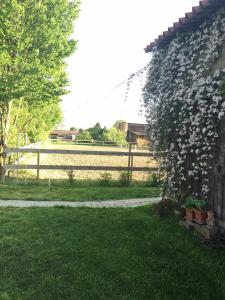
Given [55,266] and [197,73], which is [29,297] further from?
[197,73]

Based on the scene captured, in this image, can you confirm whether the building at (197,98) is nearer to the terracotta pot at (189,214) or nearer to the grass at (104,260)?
the terracotta pot at (189,214)

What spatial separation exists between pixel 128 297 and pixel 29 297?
1.05 metres

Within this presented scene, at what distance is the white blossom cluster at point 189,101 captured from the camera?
559 centimetres

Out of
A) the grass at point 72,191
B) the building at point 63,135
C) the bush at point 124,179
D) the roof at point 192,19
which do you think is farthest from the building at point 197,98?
the building at point 63,135

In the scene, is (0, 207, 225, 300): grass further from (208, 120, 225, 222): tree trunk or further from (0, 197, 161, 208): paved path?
(0, 197, 161, 208): paved path

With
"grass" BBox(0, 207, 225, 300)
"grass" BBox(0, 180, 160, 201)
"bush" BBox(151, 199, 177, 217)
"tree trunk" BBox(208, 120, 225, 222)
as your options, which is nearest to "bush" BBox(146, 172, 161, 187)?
"grass" BBox(0, 180, 160, 201)

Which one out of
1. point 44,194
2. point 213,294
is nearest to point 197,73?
point 213,294

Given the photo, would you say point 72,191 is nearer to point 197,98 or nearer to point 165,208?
point 165,208

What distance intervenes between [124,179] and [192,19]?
6197mm

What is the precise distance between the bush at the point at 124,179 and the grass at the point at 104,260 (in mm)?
4501

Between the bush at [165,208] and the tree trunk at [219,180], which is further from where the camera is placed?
the bush at [165,208]

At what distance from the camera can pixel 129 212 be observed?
718 centimetres

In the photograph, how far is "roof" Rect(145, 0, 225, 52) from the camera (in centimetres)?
545

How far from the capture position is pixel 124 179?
1118 cm
